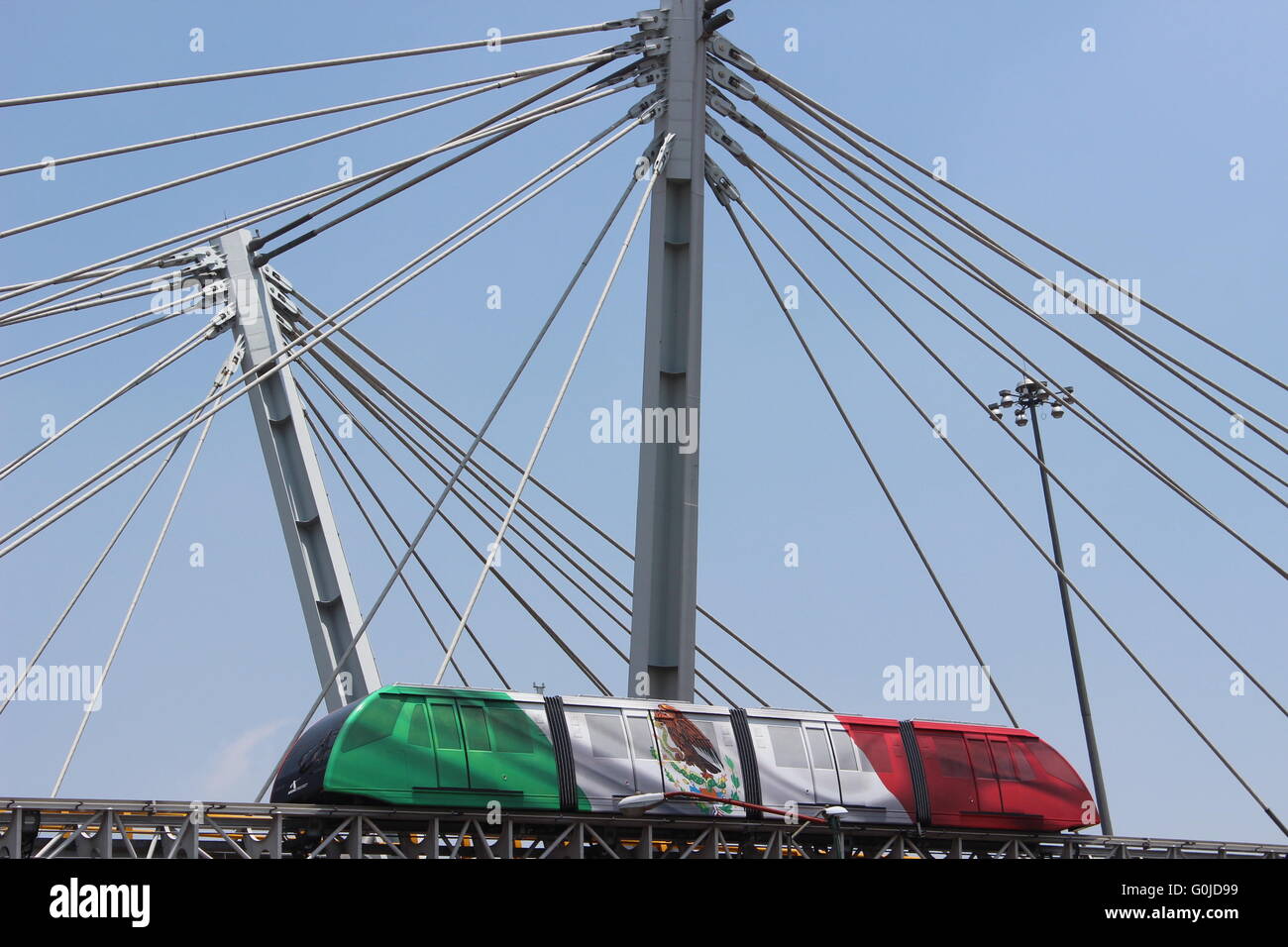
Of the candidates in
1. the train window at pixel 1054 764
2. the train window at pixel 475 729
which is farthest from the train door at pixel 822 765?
the train window at pixel 475 729

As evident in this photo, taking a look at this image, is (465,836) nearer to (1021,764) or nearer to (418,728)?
(418,728)

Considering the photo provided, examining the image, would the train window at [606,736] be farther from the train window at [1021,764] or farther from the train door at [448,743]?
the train window at [1021,764]

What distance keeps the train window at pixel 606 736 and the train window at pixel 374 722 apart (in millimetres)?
2810

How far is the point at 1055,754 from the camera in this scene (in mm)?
28812

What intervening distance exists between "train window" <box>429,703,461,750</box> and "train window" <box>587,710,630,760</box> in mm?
1972

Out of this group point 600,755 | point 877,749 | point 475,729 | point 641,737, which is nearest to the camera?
point 475,729

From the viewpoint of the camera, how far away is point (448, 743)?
23.5 metres

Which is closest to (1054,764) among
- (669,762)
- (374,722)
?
(669,762)

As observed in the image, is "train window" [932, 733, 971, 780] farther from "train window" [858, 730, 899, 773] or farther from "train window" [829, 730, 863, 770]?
"train window" [829, 730, 863, 770]

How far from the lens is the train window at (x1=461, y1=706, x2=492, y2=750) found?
23.6 meters

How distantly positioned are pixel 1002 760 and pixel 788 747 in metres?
4.10

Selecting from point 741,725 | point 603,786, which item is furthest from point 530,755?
point 741,725

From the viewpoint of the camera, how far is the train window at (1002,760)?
27.9m

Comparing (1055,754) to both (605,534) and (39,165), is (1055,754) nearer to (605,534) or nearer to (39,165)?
(605,534)
